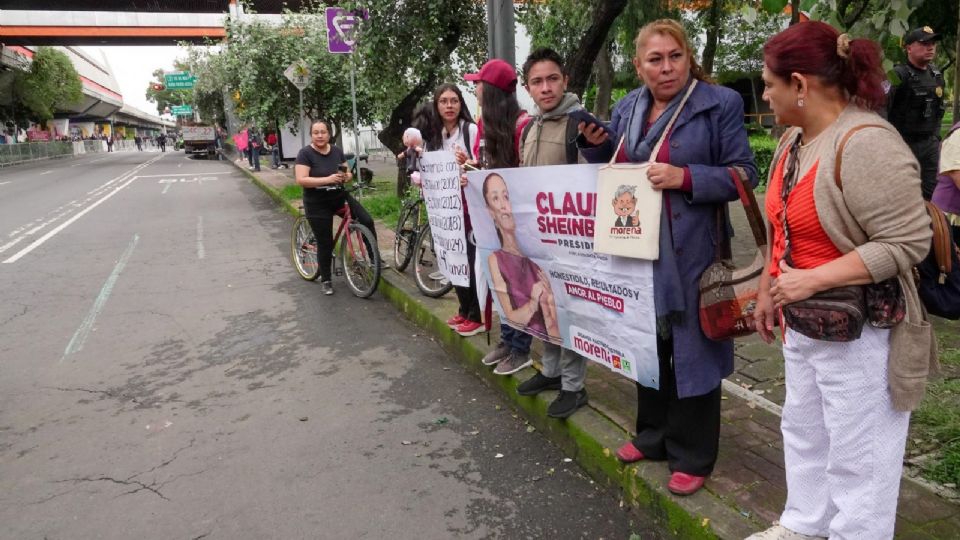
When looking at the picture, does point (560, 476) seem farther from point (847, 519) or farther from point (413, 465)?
point (847, 519)

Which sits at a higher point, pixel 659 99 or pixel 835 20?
pixel 835 20

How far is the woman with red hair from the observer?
68.6 inches

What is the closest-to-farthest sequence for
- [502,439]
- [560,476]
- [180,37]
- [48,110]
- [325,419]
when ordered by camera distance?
[560,476]
[502,439]
[325,419]
[180,37]
[48,110]

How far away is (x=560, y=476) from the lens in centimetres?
329

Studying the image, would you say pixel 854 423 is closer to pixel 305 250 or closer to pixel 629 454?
pixel 629 454

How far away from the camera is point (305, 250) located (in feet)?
25.7

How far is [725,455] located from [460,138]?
2.80 meters

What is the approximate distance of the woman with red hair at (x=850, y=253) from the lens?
1.74 metres

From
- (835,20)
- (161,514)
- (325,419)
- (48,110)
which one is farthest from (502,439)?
(48,110)

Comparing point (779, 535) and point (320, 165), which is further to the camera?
point (320, 165)

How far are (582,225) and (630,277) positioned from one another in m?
0.35

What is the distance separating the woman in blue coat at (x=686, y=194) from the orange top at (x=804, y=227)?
1.31ft

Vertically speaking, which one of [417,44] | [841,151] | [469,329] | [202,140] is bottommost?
[469,329]

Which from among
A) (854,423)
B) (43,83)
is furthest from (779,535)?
(43,83)
